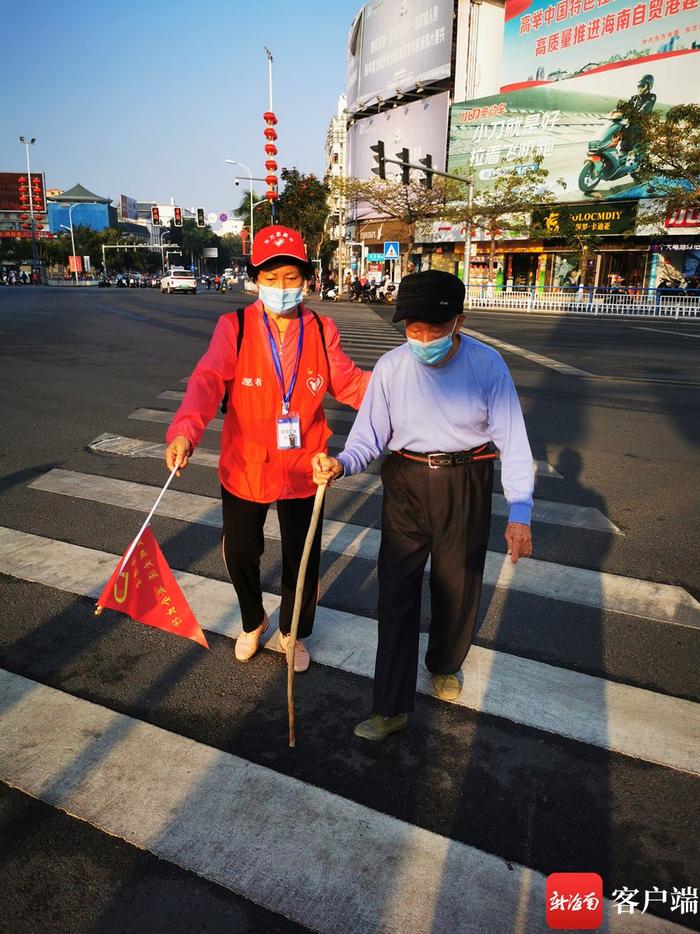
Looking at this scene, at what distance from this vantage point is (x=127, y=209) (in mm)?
186375

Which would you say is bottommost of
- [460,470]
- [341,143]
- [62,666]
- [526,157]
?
[62,666]

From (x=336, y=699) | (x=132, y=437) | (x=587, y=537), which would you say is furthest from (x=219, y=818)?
(x=132, y=437)

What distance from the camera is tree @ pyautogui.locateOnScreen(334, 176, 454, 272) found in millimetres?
42031

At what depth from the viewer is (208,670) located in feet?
10.5

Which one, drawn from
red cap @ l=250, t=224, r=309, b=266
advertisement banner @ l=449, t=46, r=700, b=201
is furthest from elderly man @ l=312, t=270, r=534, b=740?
advertisement banner @ l=449, t=46, r=700, b=201

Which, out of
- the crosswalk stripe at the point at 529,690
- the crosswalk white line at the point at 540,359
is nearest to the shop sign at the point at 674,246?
the crosswalk white line at the point at 540,359

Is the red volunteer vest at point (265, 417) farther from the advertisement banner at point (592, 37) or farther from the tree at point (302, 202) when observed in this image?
the tree at point (302, 202)

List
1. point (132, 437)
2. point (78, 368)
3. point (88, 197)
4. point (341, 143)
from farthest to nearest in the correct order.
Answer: point (88, 197) < point (341, 143) < point (78, 368) < point (132, 437)

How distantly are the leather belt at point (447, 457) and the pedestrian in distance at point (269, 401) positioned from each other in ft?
1.92

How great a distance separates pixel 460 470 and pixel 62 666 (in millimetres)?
2067

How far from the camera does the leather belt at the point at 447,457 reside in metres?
2.57

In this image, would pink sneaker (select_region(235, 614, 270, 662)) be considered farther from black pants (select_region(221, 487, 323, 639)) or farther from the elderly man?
the elderly man

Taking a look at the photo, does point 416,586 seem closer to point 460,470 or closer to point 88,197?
point 460,470

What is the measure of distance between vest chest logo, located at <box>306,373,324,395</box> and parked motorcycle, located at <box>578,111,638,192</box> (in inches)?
1600
